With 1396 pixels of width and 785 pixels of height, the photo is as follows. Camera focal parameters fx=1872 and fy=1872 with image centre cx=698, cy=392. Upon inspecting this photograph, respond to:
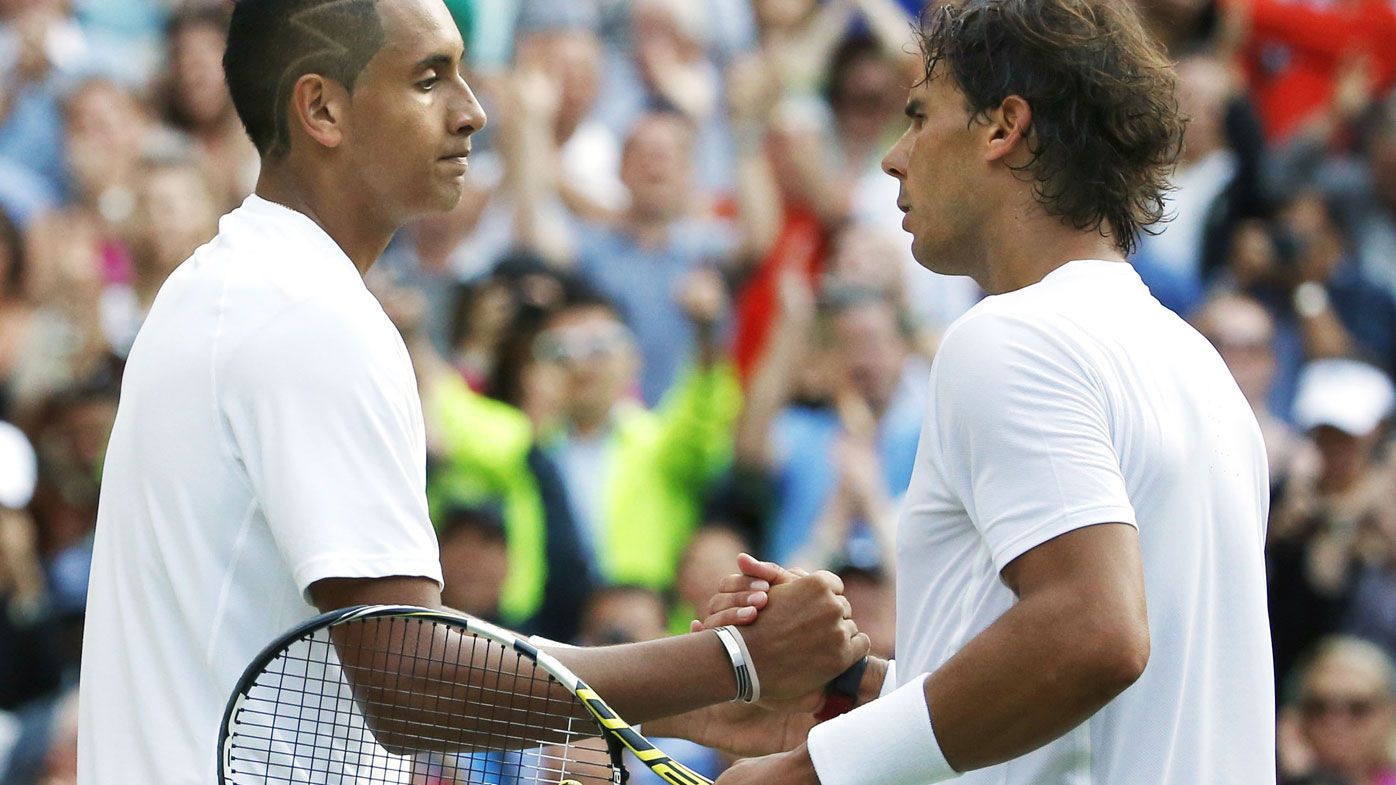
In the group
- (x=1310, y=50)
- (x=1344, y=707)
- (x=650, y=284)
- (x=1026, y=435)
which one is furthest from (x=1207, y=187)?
(x=1026, y=435)

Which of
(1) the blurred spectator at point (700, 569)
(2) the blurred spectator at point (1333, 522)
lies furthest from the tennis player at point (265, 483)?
(2) the blurred spectator at point (1333, 522)

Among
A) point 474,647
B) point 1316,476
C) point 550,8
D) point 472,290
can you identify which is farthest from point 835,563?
point 474,647

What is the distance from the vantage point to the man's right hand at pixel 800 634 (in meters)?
2.90

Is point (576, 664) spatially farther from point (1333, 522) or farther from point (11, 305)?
point (1333, 522)

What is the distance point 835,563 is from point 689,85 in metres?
2.31

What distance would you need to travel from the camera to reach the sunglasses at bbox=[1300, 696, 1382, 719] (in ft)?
21.1

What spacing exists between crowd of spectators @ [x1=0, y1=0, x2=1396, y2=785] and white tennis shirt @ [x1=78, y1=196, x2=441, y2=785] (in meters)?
3.05

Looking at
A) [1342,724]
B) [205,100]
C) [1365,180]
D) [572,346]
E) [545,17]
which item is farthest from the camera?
[1365,180]

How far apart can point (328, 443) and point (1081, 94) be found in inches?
44.7

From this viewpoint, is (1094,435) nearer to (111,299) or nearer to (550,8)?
(111,299)

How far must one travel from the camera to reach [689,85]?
300 inches

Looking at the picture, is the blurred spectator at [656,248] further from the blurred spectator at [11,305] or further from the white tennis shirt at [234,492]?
the white tennis shirt at [234,492]

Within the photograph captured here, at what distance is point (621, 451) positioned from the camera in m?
6.53

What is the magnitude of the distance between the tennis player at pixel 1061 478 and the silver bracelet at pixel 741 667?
289 mm
